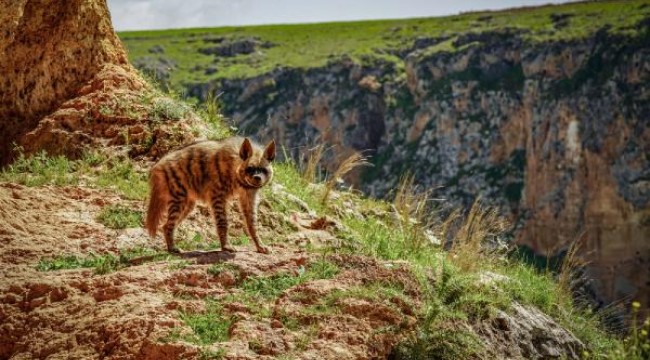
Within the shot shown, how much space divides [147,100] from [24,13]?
2.67m

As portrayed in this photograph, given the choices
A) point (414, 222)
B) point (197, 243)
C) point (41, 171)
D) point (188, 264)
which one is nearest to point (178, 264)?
point (188, 264)

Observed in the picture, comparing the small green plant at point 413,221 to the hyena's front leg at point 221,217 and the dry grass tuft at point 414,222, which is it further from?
the hyena's front leg at point 221,217

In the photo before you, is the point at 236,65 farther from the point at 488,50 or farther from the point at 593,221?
the point at 593,221

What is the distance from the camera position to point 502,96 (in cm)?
11162

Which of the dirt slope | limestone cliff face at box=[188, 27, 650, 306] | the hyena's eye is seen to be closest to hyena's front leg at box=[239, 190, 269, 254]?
Result: the dirt slope

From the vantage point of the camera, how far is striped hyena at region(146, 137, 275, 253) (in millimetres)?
9336

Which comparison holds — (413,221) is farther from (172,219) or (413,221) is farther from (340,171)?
(172,219)

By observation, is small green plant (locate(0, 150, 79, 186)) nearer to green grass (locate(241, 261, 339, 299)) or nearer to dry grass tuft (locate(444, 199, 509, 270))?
green grass (locate(241, 261, 339, 299))

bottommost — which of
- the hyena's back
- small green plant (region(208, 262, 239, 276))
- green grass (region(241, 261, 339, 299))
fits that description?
green grass (region(241, 261, 339, 299))

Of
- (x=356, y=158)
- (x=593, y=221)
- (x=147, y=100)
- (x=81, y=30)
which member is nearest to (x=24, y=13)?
(x=81, y=30)

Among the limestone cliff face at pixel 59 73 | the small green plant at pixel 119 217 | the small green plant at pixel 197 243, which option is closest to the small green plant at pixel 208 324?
the small green plant at pixel 197 243

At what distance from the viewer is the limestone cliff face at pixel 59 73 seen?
13.0m

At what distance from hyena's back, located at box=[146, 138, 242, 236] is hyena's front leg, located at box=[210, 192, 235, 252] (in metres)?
0.12

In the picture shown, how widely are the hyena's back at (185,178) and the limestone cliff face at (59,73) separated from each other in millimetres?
3602
